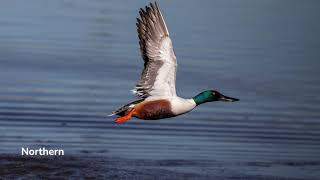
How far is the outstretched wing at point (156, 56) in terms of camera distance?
370 inches

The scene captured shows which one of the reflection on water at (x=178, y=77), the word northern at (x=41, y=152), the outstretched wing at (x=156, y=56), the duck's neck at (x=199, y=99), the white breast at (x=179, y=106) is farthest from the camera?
the reflection on water at (x=178, y=77)

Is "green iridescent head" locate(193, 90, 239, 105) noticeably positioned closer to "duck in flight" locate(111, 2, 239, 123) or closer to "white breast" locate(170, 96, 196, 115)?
"duck in flight" locate(111, 2, 239, 123)

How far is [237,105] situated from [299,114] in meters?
0.78

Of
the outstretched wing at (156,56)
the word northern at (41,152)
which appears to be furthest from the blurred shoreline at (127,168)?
the outstretched wing at (156,56)

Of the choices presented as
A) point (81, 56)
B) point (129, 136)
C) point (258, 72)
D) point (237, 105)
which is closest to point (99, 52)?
point (81, 56)

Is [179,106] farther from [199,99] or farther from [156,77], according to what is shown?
[199,99]

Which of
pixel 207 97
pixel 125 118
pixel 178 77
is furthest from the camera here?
pixel 178 77

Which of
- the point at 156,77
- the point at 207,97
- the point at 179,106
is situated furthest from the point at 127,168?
the point at 207,97

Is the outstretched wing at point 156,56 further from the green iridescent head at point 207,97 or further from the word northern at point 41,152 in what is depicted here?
the word northern at point 41,152

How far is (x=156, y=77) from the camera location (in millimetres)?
9461

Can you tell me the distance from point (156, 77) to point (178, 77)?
389 cm

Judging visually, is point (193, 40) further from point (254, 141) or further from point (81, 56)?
point (254, 141)

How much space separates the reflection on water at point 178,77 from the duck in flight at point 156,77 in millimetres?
765

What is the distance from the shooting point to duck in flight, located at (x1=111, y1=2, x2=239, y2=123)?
9.34m
